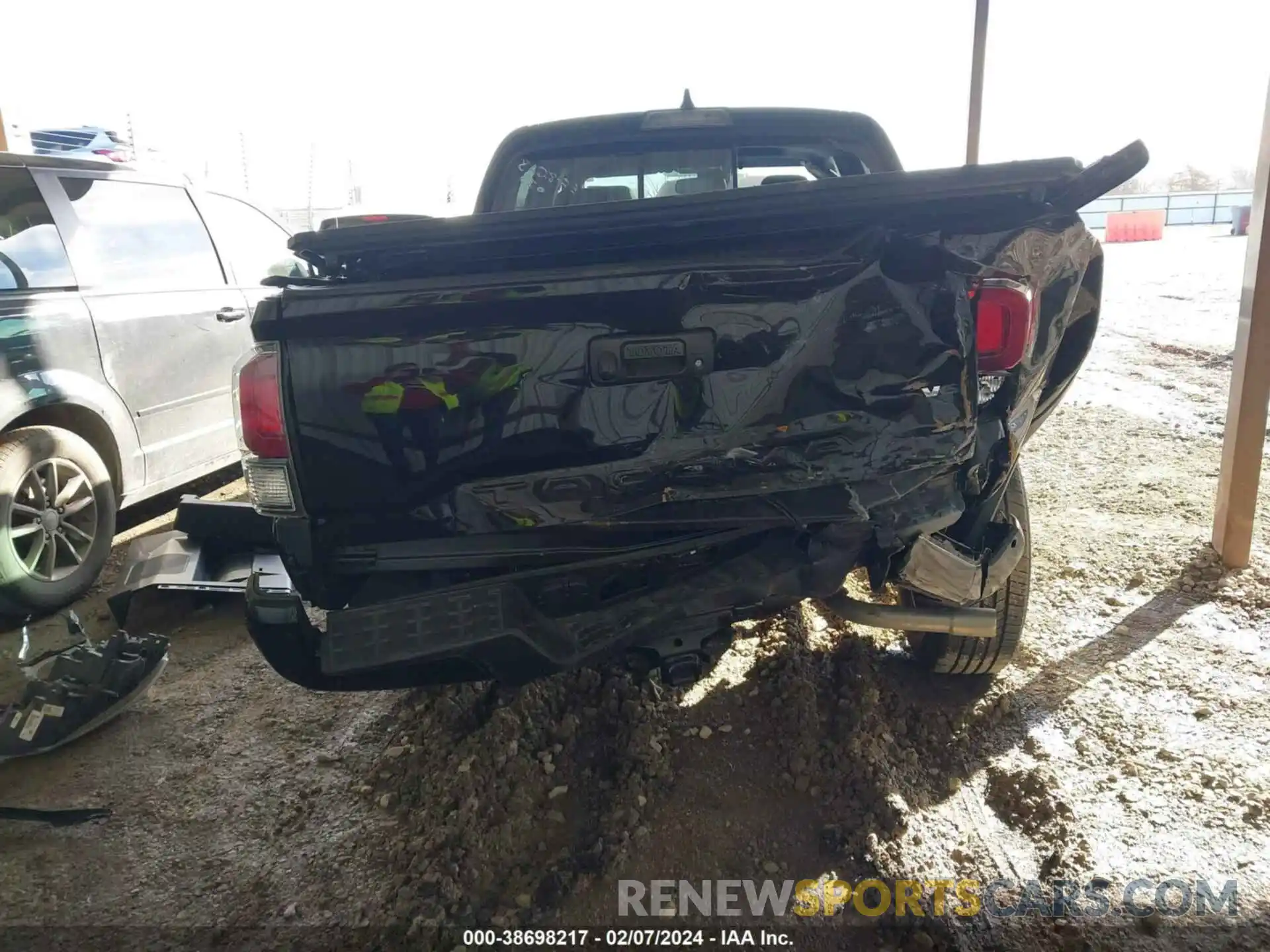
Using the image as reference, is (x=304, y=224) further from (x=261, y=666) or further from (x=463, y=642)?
(x=463, y=642)

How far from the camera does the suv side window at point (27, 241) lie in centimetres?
383

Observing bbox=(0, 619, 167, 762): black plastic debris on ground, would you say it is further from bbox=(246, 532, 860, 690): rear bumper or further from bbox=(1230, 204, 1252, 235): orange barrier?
bbox=(1230, 204, 1252, 235): orange barrier

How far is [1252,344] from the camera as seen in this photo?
Result: 3705 millimetres

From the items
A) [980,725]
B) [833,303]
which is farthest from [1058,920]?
[833,303]

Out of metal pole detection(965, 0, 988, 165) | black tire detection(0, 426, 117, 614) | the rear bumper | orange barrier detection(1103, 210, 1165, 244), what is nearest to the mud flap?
the rear bumper

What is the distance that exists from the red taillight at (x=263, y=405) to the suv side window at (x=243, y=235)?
10.9 feet

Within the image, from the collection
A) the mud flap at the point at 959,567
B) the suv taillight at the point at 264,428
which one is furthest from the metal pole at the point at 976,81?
the suv taillight at the point at 264,428

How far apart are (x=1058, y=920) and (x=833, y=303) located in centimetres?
164

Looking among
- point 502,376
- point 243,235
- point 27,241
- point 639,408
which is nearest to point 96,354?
point 27,241

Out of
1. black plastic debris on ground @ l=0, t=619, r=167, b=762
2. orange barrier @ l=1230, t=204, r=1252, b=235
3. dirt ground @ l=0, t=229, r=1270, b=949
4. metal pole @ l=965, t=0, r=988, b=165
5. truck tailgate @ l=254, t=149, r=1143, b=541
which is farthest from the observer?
orange barrier @ l=1230, t=204, r=1252, b=235

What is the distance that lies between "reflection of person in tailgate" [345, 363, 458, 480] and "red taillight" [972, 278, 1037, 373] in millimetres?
1321

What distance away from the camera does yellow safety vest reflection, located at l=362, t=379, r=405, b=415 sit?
6.61 ft

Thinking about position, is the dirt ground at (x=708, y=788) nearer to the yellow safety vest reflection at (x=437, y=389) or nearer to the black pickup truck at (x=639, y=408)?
the black pickup truck at (x=639, y=408)

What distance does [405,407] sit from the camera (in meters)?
2.03
